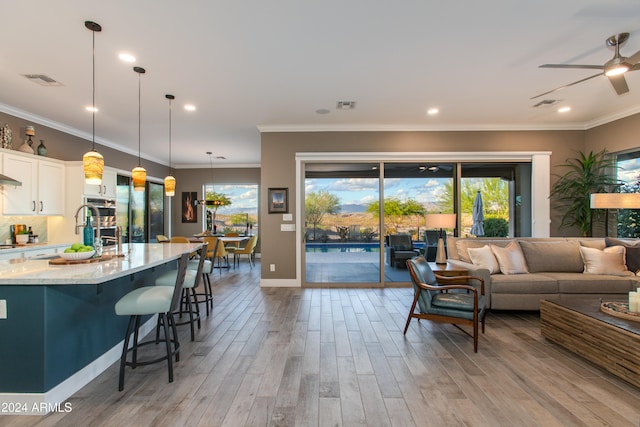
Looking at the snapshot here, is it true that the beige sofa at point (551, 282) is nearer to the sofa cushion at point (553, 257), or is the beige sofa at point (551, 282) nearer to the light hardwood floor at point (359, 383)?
the sofa cushion at point (553, 257)

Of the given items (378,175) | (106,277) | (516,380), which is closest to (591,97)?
(378,175)

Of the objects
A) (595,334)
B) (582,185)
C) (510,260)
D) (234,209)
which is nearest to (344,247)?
(510,260)

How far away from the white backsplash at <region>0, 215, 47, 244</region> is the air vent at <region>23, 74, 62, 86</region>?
2.06 metres

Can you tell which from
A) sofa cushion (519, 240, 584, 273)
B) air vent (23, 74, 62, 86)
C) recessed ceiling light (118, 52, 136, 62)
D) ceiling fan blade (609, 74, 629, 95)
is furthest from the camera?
sofa cushion (519, 240, 584, 273)

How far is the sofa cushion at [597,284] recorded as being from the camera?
3.74 metres

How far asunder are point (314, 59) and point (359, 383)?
3071 mm

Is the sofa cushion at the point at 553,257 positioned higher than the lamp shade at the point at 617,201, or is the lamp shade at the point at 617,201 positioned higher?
the lamp shade at the point at 617,201

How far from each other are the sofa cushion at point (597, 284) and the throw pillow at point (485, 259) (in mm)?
721

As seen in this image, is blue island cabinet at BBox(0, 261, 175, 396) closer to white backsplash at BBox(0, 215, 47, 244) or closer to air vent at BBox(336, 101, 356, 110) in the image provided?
white backsplash at BBox(0, 215, 47, 244)

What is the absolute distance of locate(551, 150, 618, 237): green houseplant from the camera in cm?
508

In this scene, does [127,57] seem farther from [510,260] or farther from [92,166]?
[510,260]

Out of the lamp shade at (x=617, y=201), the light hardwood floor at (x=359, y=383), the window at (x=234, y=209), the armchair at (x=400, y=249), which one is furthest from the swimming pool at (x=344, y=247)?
the window at (x=234, y=209)

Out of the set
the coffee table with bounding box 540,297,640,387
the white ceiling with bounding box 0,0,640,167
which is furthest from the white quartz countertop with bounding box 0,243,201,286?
the coffee table with bounding box 540,297,640,387

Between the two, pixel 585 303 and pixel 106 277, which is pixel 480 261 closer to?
pixel 585 303
